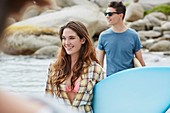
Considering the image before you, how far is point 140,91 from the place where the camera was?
13.3 feet

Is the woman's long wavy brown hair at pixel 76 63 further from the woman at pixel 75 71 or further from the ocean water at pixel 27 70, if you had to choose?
the ocean water at pixel 27 70

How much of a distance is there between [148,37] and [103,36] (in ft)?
55.5

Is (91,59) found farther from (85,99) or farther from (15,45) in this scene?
(15,45)

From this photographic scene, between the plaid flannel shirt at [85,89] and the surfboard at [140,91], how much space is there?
1.39ft

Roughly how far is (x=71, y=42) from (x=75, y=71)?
251mm

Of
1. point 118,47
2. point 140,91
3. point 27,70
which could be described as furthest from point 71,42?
point 27,70

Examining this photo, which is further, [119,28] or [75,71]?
[119,28]

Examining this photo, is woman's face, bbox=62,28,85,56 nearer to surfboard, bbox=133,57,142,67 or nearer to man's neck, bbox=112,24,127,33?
man's neck, bbox=112,24,127,33

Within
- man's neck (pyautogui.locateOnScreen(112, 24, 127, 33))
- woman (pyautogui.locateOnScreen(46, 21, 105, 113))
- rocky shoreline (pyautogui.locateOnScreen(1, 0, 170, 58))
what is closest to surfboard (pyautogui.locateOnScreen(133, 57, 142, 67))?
man's neck (pyautogui.locateOnScreen(112, 24, 127, 33))

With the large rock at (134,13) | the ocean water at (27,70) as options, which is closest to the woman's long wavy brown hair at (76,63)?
the ocean water at (27,70)

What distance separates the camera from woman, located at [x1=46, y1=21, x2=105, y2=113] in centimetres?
347

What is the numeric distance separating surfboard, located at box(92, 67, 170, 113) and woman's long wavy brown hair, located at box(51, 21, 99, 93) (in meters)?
0.44

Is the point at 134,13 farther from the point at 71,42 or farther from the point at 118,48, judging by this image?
the point at 71,42

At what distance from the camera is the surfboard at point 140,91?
4016 millimetres
